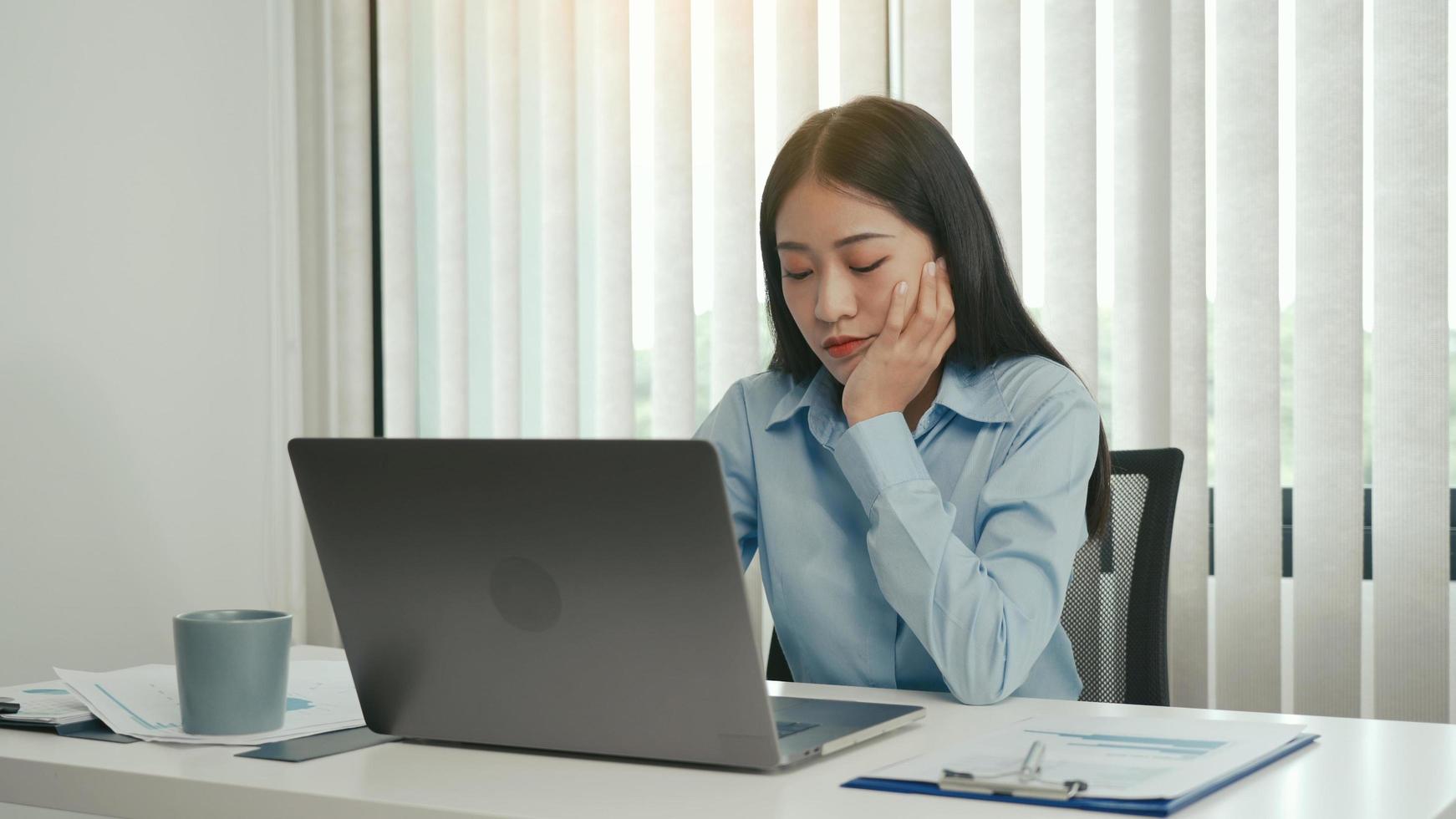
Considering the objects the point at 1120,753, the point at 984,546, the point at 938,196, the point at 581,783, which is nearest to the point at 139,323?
the point at 938,196

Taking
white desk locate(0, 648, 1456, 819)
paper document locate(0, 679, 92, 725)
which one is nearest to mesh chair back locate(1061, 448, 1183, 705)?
white desk locate(0, 648, 1456, 819)

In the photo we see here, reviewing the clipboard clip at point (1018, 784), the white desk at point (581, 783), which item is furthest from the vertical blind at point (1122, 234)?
the clipboard clip at point (1018, 784)

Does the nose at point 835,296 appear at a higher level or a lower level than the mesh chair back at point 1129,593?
higher

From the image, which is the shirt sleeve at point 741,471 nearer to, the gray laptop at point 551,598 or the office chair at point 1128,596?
the office chair at point 1128,596

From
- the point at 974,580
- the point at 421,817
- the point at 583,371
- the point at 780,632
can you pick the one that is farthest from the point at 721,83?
the point at 421,817

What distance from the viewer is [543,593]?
83cm

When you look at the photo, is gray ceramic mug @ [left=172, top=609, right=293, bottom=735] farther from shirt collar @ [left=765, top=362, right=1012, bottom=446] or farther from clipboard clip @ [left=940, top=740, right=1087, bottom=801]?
shirt collar @ [left=765, top=362, right=1012, bottom=446]

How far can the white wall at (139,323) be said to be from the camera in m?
2.38

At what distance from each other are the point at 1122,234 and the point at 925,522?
4.17ft

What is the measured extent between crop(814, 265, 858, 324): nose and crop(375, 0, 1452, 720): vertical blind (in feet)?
3.38

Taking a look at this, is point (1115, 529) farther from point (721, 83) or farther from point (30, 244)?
point (30, 244)

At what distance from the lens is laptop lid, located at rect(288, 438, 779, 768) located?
775 mm

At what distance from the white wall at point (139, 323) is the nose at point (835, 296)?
5.49 feet

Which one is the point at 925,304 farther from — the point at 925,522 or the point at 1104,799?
the point at 1104,799
